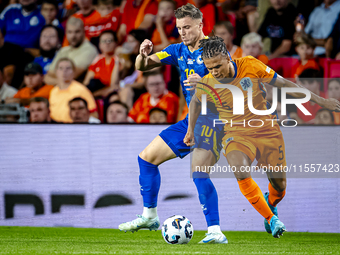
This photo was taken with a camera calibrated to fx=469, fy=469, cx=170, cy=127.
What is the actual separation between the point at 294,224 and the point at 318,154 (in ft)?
2.77

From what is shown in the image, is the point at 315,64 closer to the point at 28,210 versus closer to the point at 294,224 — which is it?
the point at 294,224

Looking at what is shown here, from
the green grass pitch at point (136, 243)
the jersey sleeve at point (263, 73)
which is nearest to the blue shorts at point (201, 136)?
the jersey sleeve at point (263, 73)

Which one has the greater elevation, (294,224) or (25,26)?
(25,26)

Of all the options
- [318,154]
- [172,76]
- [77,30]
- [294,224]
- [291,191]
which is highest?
[77,30]

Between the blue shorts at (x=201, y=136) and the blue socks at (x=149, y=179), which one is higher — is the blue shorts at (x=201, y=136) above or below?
above

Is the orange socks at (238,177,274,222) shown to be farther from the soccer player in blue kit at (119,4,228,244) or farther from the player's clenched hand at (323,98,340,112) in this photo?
the player's clenched hand at (323,98,340,112)

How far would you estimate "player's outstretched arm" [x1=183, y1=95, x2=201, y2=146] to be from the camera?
410cm

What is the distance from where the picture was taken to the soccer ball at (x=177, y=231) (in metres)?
3.99

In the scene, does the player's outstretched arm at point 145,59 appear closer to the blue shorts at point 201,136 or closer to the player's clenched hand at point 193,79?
the player's clenched hand at point 193,79

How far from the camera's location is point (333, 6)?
20.0 feet

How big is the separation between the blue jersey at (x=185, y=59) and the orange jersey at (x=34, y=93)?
2.40m

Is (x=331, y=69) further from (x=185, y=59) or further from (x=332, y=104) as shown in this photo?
(x=185, y=59)

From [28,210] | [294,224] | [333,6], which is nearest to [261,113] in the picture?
[294,224]

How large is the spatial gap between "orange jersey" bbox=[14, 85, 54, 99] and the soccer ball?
9.74 feet
